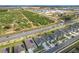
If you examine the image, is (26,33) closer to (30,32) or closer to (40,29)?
(30,32)

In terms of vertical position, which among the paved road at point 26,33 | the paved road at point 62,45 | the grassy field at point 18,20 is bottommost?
the paved road at point 62,45

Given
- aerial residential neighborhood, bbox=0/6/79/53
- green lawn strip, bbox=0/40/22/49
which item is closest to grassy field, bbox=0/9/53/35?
aerial residential neighborhood, bbox=0/6/79/53

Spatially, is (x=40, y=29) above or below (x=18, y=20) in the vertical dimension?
below

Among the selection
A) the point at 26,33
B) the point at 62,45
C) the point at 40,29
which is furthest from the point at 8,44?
the point at 62,45

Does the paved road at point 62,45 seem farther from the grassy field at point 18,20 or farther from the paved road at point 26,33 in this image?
the grassy field at point 18,20

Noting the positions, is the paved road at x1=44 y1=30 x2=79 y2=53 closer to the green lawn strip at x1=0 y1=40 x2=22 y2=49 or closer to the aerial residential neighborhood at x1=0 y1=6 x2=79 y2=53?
the aerial residential neighborhood at x1=0 y1=6 x2=79 y2=53

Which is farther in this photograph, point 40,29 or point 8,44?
point 40,29

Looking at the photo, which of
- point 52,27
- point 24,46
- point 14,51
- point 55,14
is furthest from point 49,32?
point 14,51

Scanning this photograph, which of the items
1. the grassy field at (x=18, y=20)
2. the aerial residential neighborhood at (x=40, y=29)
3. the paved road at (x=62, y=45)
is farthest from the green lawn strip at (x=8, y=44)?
the paved road at (x=62, y=45)
